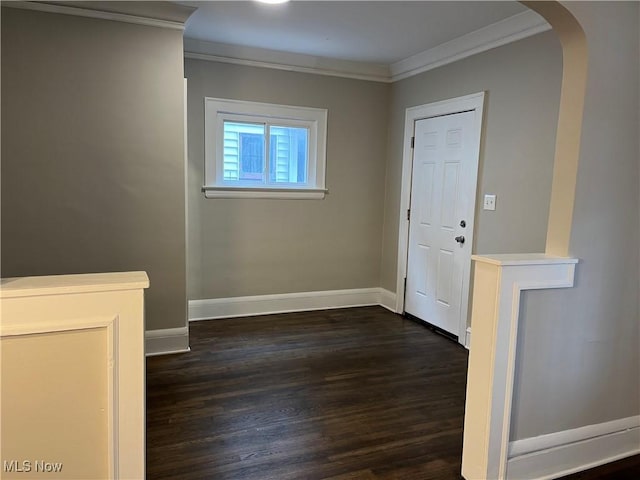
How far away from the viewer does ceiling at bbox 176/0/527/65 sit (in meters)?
2.93

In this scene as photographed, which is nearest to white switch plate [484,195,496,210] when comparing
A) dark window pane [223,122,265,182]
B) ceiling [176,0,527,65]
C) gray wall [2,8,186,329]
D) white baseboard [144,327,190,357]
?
ceiling [176,0,527,65]

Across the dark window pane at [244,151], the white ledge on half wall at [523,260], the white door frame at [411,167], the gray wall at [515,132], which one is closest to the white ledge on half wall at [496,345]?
the white ledge on half wall at [523,260]

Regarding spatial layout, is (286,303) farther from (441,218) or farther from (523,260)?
(523,260)

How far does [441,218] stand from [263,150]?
178 cm

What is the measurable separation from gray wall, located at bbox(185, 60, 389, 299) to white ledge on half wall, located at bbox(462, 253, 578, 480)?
2691 mm

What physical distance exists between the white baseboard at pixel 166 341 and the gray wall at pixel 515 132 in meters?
2.40

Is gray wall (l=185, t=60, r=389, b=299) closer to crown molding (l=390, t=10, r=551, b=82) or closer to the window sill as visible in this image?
the window sill

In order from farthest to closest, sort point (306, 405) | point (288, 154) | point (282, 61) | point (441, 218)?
point (288, 154)
point (282, 61)
point (441, 218)
point (306, 405)

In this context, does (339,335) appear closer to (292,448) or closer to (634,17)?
(292,448)

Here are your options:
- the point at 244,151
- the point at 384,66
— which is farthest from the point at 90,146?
the point at 384,66

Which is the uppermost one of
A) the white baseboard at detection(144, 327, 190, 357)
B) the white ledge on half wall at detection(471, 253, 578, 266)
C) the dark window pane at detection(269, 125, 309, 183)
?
the dark window pane at detection(269, 125, 309, 183)

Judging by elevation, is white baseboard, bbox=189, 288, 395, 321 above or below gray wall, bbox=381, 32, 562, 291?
below

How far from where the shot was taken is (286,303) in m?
4.51

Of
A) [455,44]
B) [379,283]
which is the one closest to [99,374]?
[455,44]
